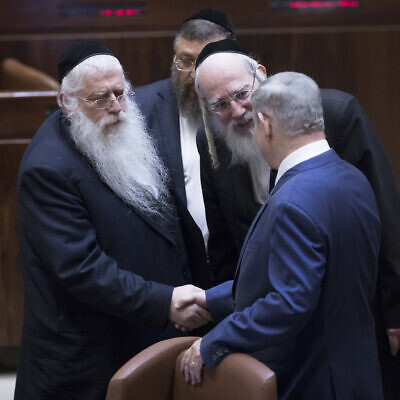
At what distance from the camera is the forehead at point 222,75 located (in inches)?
101

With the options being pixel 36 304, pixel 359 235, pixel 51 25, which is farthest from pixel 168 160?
pixel 51 25

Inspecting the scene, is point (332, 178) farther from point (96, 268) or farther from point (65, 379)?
point (65, 379)

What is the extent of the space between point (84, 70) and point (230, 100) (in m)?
0.49

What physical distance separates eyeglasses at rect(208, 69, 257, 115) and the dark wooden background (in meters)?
1.90

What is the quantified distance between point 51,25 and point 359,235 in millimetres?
3039

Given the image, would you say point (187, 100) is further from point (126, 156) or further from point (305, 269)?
point (305, 269)

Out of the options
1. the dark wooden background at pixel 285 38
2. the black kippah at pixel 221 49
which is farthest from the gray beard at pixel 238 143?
the dark wooden background at pixel 285 38

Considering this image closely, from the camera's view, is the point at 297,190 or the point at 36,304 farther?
the point at 36,304

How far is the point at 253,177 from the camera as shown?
9.18ft

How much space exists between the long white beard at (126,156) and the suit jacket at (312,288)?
2.29 feet

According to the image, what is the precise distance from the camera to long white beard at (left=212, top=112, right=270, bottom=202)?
2.64 meters

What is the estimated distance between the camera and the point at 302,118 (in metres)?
1.97

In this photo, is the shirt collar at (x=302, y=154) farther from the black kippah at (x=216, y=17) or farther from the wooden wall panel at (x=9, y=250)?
the wooden wall panel at (x=9, y=250)

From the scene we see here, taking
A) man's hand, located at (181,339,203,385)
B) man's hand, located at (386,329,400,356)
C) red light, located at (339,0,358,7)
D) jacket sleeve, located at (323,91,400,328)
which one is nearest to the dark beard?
jacket sleeve, located at (323,91,400,328)
